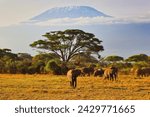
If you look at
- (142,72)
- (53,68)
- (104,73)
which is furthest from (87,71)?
(104,73)

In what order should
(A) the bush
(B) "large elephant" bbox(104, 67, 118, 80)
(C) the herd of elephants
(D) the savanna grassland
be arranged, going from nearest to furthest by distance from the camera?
1. (D) the savanna grassland
2. (C) the herd of elephants
3. (B) "large elephant" bbox(104, 67, 118, 80)
4. (A) the bush

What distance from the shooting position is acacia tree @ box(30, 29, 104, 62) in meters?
22.7

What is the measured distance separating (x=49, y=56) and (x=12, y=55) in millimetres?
1940

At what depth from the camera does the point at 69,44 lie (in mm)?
24094

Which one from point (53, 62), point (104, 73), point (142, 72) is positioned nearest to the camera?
point (104, 73)

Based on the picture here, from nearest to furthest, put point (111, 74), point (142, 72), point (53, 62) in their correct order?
point (111, 74), point (142, 72), point (53, 62)

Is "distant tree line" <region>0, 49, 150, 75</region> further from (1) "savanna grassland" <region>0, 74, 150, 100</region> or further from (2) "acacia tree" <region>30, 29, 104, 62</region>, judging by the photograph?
(1) "savanna grassland" <region>0, 74, 150, 100</region>

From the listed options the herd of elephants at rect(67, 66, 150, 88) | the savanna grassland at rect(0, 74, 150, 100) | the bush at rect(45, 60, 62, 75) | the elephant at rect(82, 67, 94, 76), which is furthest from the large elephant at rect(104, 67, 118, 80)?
the bush at rect(45, 60, 62, 75)

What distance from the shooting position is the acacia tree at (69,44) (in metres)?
22.7

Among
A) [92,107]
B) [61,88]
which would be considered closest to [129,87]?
[61,88]

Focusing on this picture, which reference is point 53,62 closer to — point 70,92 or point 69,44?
point 69,44

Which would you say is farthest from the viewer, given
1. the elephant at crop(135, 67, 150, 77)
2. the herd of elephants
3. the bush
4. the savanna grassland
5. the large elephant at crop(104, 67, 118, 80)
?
the bush

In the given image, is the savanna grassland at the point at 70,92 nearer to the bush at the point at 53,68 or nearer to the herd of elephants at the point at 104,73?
the herd of elephants at the point at 104,73

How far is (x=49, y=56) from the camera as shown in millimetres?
24078
